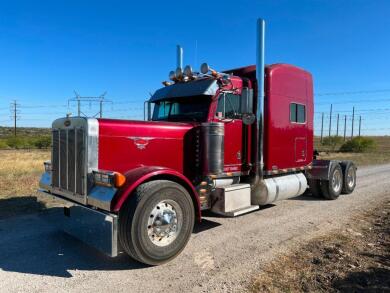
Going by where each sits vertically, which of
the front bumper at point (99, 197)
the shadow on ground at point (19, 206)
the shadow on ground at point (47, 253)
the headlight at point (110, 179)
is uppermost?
the headlight at point (110, 179)

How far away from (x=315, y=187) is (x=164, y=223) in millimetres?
6198

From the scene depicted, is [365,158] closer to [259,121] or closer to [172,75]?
[259,121]

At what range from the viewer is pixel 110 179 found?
4582 mm

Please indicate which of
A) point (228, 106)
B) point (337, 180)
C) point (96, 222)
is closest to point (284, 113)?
point (228, 106)

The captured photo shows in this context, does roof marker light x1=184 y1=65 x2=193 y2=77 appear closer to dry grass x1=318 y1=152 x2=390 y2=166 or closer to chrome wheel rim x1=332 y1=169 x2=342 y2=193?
chrome wheel rim x1=332 y1=169 x2=342 y2=193

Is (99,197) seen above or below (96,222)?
above

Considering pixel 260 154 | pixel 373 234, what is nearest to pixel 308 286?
pixel 373 234

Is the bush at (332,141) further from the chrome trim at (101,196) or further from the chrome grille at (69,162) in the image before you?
the chrome trim at (101,196)

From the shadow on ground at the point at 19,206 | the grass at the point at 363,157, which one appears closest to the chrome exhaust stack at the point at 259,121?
the shadow on ground at the point at 19,206

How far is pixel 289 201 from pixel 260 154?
2.62 m

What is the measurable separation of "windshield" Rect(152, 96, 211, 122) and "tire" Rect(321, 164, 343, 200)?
4.83 m

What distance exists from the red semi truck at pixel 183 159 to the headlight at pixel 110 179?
14mm

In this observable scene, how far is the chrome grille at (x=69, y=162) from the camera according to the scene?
5.02 meters

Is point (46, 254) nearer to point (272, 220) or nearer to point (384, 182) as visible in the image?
point (272, 220)
